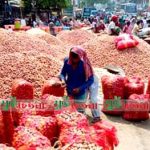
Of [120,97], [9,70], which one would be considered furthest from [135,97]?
[9,70]

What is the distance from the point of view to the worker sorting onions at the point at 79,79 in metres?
4.74

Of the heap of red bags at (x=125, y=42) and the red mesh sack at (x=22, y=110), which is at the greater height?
the red mesh sack at (x=22, y=110)

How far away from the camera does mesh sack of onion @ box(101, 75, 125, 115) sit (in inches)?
224

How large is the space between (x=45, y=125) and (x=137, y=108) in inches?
94.0

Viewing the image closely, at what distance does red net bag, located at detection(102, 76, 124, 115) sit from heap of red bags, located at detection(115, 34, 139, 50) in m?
3.51

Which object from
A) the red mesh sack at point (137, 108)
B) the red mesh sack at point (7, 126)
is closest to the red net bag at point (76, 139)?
the red mesh sack at point (7, 126)

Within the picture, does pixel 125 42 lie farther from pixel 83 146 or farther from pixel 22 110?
pixel 83 146

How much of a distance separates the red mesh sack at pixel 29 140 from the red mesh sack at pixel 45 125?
0.56ft

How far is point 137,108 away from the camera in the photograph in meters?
5.50

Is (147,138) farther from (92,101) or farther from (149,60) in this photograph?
(149,60)

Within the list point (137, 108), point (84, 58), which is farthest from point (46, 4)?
point (84, 58)

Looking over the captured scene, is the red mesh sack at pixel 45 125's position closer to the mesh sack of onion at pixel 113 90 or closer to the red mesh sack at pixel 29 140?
the red mesh sack at pixel 29 140

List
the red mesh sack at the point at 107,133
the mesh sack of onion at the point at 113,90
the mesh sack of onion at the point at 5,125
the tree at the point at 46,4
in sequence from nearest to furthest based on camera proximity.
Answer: the red mesh sack at the point at 107,133
the mesh sack of onion at the point at 5,125
the mesh sack of onion at the point at 113,90
the tree at the point at 46,4

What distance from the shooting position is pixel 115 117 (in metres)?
5.70
